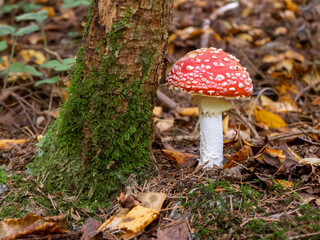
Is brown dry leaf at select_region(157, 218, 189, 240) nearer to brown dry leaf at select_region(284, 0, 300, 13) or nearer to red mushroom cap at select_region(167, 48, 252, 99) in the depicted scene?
red mushroom cap at select_region(167, 48, 252, 99)

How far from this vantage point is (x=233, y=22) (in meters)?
7.01

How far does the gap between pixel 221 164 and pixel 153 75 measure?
3.31 feet

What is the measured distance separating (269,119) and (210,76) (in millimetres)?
2339

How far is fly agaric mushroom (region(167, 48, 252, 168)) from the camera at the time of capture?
238 centimetres

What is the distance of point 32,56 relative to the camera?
5820 mm

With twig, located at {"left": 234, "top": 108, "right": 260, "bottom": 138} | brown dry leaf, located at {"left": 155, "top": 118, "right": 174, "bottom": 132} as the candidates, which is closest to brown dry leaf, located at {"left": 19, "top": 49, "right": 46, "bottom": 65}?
brown dry leaf, located at {"left": 155, "top": 118, "right": 174, "bottom": 132}

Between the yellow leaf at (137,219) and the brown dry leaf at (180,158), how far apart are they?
0.77m

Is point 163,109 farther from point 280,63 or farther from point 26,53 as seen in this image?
point 26,53

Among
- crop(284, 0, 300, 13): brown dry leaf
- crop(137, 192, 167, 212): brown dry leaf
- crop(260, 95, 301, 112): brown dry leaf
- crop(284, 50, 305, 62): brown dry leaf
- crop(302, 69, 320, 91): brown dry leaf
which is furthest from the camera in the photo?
crop(284, 0, 300, 13): brown dry leaf

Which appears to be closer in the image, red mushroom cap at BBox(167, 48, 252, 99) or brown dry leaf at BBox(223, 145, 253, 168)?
red mushroom cap at BBox(167, 48, 252, 99)

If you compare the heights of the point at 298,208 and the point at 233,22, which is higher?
the point at 233,22

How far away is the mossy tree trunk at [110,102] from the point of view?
2293mm

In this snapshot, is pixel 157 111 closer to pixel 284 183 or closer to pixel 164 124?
pixel 164 124

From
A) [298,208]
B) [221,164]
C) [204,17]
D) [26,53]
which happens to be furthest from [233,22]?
[298,208]
